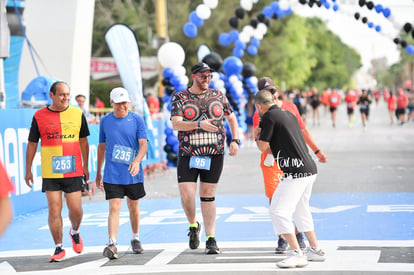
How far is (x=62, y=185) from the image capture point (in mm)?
8609

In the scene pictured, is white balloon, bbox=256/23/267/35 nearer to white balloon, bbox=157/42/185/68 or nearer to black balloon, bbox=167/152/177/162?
white balloon, bbox=157/42/185/68

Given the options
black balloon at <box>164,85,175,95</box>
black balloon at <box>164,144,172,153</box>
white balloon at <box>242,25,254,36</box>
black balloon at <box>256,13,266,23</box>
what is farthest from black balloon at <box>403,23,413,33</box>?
black balloon at <box>164,144,172,153</box>

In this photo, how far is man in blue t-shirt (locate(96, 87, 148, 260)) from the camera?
8.53 meters

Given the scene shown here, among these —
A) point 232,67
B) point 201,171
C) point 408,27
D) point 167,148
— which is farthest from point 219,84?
point 201,171

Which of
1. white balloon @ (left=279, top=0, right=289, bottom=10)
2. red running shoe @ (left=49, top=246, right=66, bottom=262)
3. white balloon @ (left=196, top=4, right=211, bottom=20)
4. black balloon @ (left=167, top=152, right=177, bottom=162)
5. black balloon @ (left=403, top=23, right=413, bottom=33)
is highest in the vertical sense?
white balloon @ (left=279, top=0, right=289, bottom=10)

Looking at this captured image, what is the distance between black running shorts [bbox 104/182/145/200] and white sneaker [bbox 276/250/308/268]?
1846mm

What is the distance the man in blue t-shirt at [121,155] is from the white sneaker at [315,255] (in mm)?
1824

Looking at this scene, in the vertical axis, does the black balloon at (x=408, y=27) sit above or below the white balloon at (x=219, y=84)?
above

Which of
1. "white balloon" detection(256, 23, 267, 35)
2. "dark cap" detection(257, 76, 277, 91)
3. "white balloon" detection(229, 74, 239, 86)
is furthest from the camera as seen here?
"white balloon" detection(256, 23, 267, 35)

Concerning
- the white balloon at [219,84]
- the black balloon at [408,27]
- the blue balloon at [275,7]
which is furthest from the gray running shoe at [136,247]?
the blue balloon at [275,7]

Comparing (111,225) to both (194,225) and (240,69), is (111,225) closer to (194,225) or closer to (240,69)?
(194,225)

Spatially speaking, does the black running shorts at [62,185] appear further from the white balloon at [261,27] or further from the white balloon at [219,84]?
the white balloon at [261,27]

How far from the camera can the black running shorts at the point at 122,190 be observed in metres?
8.55

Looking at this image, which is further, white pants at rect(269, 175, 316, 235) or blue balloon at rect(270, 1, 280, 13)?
blue balloon at rect(270, 1, 280, 13)
